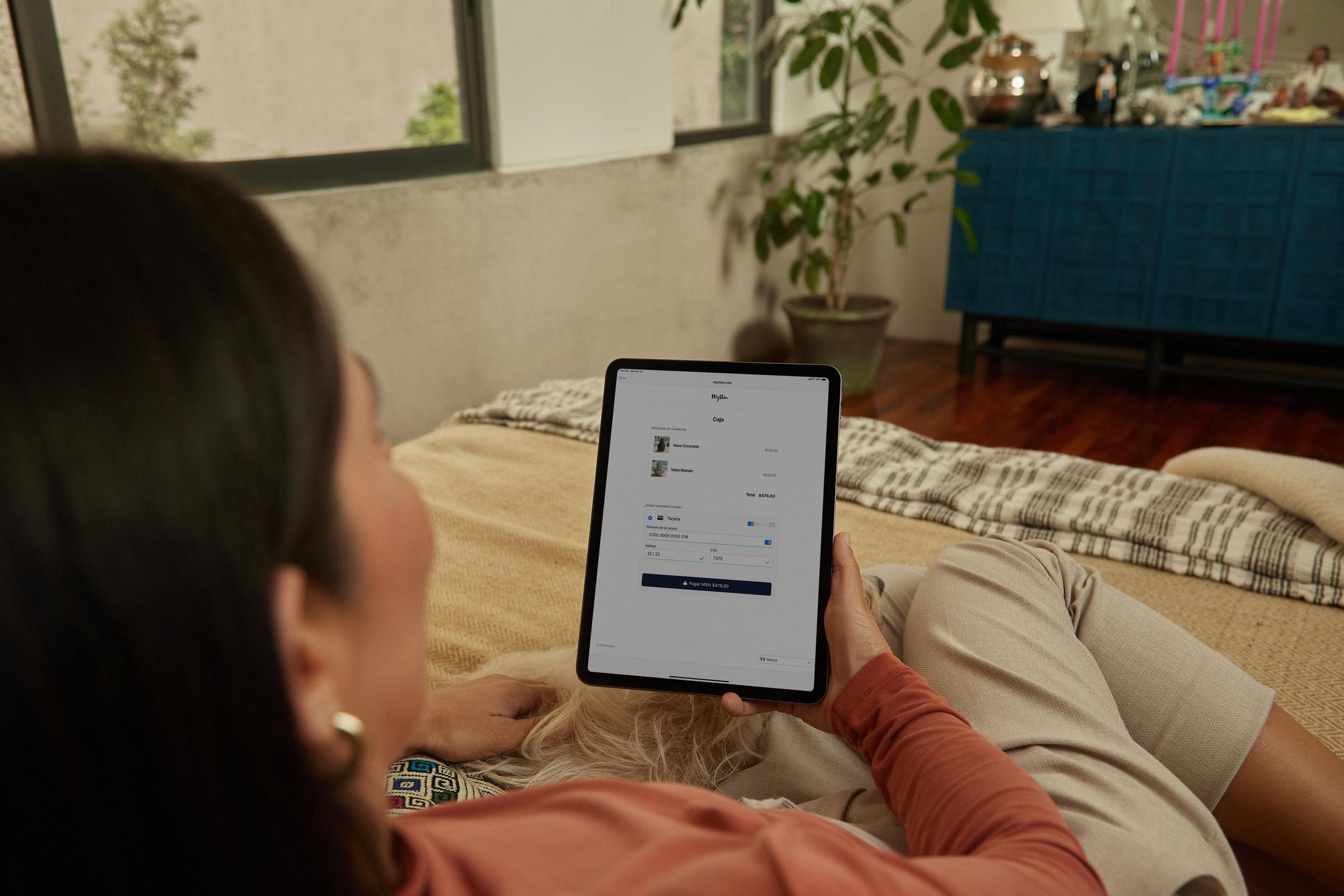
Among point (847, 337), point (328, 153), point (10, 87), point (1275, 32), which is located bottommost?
point (847, 337)

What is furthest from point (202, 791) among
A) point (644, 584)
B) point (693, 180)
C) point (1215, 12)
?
point (1215, 12)

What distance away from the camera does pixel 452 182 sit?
2.41 m

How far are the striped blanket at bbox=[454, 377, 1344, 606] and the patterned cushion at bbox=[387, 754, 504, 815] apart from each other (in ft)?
2.87

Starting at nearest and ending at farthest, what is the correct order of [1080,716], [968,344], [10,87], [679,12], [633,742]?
[1080,716] → [633,742] → [10,87] → [679,12] → [968,344]

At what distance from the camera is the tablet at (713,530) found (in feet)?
2.76

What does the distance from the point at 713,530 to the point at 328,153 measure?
172cm

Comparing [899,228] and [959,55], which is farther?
[899,228]

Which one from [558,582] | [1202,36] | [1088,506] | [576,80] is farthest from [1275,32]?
[558,582]

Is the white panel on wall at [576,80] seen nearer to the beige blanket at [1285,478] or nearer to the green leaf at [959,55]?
the green leaf at [959,55]

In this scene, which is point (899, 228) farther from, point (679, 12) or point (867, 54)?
point (679, 12)

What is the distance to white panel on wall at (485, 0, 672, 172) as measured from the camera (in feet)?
8.14

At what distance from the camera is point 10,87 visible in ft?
5.37

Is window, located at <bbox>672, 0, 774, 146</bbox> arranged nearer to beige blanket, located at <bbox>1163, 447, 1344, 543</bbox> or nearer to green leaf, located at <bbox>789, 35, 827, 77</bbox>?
green leaf, located at <bbox>789, 35, 827, 77</bbox>

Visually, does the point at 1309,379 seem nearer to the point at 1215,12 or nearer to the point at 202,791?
the point at 1215,12
